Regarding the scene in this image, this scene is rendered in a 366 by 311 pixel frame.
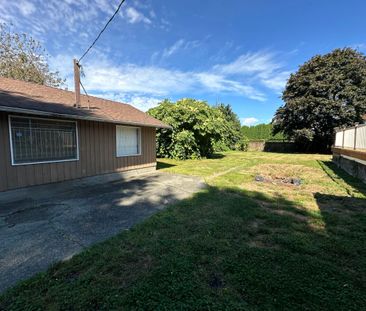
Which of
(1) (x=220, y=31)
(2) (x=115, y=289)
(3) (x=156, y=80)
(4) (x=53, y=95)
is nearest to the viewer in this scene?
(2) (x=115, y=289)

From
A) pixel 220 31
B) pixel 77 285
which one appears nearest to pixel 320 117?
pixel 220 31

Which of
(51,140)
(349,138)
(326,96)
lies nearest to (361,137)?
(349,138)

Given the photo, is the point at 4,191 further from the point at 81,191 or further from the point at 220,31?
the point at 220,31

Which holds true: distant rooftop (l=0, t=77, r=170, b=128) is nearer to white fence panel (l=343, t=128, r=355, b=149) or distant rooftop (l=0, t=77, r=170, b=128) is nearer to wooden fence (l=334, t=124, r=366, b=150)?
wooden fence (l=334, t=124, r=366, b=150)

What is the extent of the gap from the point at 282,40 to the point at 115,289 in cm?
1452

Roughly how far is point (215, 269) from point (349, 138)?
10.3 m

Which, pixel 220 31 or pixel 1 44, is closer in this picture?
pixel 220 31

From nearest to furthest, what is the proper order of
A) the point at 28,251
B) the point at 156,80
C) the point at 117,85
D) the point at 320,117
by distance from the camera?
1. the point at 28,251
2. the point at 117,85
3. the point at 156,80
4. the point at 320,117

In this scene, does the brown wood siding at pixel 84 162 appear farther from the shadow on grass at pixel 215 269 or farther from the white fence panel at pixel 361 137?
the white fence panel at pixel 361 137

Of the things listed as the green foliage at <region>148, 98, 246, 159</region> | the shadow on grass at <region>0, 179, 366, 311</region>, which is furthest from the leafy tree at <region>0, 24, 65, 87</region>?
the shadow on grass at <region>0, 179, 366, 311</region>

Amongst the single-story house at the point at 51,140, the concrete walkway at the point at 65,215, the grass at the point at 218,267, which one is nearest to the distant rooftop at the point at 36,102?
the single-story house at the point at 51,140

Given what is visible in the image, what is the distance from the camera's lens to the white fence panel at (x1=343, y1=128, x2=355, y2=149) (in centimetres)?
856

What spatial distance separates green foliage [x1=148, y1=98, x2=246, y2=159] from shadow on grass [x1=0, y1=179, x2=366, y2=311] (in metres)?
10.4

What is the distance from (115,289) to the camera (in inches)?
78.2
